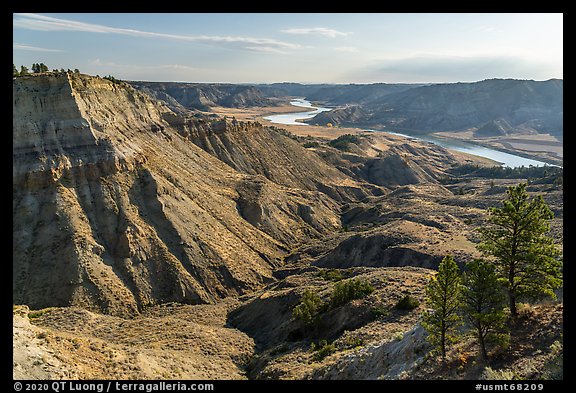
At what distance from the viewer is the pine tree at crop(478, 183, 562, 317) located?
14.4 m

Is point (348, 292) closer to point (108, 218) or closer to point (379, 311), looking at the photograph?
point (379, 311)

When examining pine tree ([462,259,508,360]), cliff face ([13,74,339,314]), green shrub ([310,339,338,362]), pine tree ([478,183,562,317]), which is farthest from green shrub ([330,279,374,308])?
cliff face ([13,74,339,314])

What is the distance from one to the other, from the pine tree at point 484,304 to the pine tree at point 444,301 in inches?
14.9

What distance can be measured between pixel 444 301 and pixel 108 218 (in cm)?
2943

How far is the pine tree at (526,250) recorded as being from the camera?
567 inches

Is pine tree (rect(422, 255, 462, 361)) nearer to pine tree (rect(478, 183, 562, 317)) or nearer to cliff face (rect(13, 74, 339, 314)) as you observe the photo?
pine tree (rect(478, 183, 562, 317))

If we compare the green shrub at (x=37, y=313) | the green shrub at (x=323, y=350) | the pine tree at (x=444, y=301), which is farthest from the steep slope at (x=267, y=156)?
the pine tree at (x=444, y=301)

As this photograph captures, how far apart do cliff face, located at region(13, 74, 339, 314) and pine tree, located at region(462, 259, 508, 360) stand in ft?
81.5

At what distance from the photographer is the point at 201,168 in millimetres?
52000

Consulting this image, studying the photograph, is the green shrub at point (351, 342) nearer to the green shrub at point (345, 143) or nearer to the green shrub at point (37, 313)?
the green shrub at point (37, 313)
